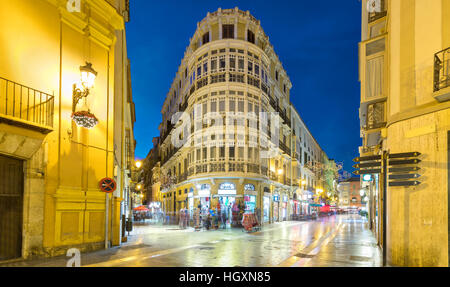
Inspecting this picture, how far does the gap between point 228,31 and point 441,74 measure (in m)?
24.2

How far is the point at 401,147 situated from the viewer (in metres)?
9.24

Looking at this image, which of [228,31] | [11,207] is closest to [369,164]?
[11,207]

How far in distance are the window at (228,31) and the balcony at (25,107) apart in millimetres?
22303

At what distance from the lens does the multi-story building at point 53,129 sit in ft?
31.3

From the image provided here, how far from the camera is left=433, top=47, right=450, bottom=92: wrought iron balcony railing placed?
27.6 feet

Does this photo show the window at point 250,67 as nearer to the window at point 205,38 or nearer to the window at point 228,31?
the window at point 228,31

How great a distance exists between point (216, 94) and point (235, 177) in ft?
24.6

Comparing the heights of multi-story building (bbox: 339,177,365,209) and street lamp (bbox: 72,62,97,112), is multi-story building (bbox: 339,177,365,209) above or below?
below

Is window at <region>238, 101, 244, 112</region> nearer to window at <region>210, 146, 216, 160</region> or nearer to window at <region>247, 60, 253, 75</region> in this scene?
window at <region>247, 60, 253, 75</region>

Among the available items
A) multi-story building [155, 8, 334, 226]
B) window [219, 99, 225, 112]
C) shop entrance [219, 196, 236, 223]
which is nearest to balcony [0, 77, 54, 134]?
shop entrance [219, 196, 236, 223]

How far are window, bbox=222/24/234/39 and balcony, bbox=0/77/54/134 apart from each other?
22.3 metres

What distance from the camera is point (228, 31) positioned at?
100 feet

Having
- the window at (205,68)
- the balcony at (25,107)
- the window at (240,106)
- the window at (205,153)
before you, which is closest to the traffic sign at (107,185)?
the balcony at (25,107)

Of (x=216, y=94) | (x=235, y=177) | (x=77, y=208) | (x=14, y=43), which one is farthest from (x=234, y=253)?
(x=216, y=94)
